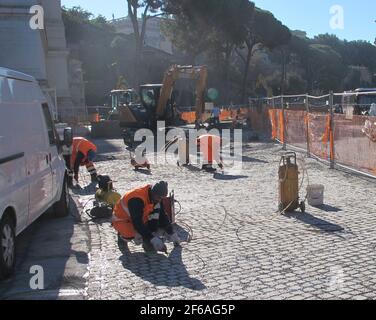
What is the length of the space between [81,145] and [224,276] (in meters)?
7.18

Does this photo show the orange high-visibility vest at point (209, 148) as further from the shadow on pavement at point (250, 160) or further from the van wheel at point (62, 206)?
the van wheel at point (62, 206)

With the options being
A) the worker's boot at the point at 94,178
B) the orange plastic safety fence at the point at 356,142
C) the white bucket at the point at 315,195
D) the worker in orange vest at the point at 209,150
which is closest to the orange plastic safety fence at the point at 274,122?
the worker in orange vest at the point at 209,150

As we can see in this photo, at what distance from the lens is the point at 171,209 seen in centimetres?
754

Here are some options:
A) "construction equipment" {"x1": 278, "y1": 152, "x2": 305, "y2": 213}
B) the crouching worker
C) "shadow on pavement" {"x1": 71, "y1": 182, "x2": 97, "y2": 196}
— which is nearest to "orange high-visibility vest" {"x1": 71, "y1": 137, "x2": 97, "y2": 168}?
"shadow on pavement" {"x1": 71, "y1": 182, "x2": 97, "y2": 196}

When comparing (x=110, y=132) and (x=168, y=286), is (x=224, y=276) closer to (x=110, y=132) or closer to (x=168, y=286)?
(x=168, y=286)

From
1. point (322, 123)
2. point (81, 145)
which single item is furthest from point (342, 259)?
point (322, 123)

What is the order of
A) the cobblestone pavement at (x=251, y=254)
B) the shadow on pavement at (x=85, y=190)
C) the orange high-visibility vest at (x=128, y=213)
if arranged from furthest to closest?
the shadow on pavement at (x=85, y=190) → the orange high-visibility vest at (x=128, y=213) → the cobblestone pavement at (x=251, y=254)

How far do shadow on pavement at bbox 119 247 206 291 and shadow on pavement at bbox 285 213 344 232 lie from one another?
2094 mm

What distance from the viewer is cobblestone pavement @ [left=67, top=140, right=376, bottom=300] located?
5281 millimetres

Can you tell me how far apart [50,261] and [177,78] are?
18.8 metres

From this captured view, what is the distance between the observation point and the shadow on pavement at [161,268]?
5555 millimetres

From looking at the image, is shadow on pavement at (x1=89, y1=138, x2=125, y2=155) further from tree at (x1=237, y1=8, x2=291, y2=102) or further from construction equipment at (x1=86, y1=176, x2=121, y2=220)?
tree at (x1=237, y1=8, x2=291, y2=102)

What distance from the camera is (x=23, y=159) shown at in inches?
252

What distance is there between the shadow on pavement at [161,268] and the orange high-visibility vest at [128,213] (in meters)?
0.27
